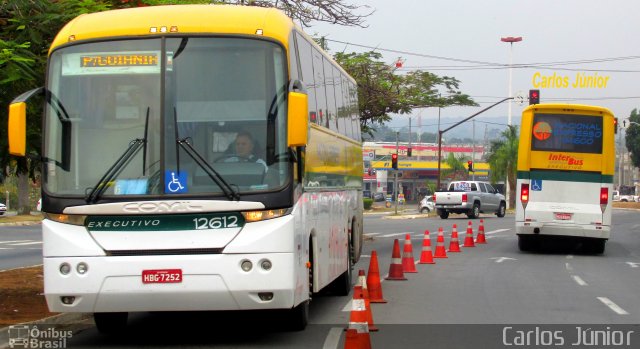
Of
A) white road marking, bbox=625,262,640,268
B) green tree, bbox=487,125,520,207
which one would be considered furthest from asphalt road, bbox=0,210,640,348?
green tree, bbox=487,125,520,207

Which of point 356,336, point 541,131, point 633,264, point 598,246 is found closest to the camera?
point 356,336

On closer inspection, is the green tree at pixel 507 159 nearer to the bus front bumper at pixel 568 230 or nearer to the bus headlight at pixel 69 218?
the bus front bumper at pixel 568 230

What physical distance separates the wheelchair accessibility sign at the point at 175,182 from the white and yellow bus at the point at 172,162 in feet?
0.04

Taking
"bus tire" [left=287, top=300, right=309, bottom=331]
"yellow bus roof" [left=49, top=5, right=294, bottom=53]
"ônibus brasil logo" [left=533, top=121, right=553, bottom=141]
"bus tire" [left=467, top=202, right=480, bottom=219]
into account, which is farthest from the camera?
"bus tire" [left=467, top=202, right=480, bottom=219]

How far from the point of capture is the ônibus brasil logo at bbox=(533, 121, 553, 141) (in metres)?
24.5

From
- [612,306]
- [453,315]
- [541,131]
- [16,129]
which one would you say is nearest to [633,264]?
[541,131]

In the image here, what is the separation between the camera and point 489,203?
52844mm

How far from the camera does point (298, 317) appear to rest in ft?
34.4

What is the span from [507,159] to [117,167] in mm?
68284

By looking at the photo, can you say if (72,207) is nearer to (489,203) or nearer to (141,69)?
(141,69)

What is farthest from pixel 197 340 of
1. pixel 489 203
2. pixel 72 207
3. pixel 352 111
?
pixel 489 203

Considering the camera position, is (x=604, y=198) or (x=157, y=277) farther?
(x=604, y=198)

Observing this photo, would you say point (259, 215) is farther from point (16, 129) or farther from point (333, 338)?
point (16, 129)

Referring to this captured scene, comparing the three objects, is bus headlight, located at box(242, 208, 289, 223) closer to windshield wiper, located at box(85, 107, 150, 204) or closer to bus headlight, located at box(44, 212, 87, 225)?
windshield wiper, located at box(85, 107, 150, 204)
